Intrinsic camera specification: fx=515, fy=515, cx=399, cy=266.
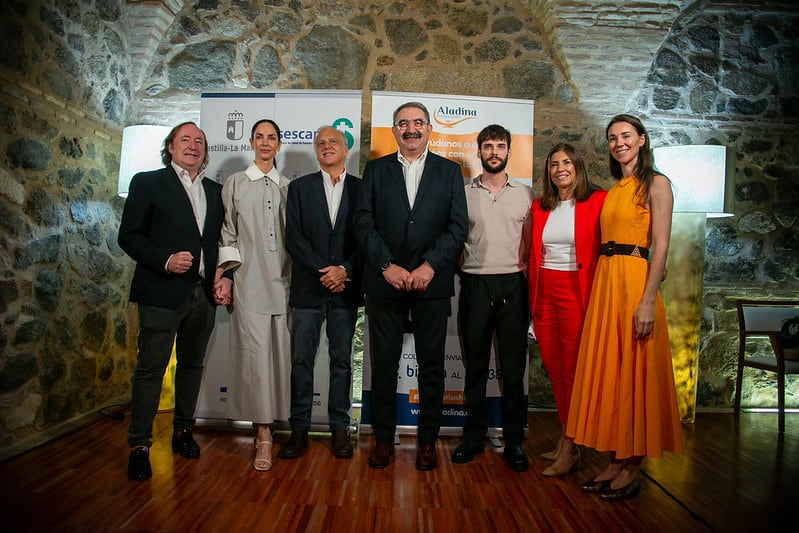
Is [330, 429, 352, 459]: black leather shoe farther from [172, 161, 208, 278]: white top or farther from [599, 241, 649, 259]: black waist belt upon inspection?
[599, 241, 649, 259]: black waist belt

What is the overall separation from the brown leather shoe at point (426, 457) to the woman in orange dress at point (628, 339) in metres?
0.68

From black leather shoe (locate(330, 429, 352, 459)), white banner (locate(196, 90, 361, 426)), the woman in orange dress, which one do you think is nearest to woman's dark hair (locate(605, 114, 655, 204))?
the woman in orange dress

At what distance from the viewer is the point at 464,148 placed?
3137 millimetres

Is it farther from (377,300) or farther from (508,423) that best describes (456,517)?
(377,300)

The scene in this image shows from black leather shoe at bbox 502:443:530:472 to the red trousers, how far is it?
263mm

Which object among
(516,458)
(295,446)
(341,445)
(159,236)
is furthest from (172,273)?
(516,458)

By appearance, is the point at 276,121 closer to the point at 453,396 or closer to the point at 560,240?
the point at 560,240

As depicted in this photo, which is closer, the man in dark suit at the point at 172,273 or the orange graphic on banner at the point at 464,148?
the man in dark suit at the point at 172,273

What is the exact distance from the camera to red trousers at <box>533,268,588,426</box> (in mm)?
2426

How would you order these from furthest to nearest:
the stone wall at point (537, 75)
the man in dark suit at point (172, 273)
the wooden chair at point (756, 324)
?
the stone wall at point (537, 75) → the wooden chair at point (756, 324) → the man in dark suit at point (172, 273)

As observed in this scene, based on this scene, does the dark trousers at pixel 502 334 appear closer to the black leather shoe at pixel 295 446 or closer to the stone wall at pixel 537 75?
the black leather shoe at pixel 295 446

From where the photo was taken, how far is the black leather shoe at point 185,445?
258 cm

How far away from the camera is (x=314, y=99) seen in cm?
315

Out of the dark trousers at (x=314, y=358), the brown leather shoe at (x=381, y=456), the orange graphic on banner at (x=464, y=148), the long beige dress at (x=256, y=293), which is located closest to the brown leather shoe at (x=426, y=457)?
the brown leather shoe at (x=381, y=456)
